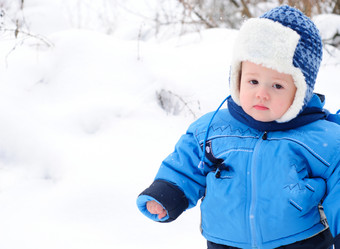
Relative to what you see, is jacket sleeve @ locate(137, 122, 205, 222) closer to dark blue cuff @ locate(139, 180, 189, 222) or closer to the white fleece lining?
dark blue cuff @ locate(139, 180, 189, 222)

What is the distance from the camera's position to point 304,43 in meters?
1.46

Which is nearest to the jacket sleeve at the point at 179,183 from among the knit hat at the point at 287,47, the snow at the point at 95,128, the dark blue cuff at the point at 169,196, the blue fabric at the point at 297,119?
the dark blue cuff at the point at 169,196

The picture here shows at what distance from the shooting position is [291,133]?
1.51 m

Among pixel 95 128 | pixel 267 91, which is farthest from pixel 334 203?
pixel 95 128

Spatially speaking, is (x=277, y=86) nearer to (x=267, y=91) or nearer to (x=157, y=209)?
(x=267, y=91)

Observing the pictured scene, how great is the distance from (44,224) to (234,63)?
1.33m

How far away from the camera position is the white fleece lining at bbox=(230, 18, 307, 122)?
1.42m

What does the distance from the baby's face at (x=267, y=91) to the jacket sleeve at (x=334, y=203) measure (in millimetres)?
267

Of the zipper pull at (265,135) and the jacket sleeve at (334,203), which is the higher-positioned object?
the zipper pull at (265,135)

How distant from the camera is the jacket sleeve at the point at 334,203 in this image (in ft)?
4.50

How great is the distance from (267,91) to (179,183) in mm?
477

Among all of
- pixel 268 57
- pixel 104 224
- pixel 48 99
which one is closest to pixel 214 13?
pixel 48 99

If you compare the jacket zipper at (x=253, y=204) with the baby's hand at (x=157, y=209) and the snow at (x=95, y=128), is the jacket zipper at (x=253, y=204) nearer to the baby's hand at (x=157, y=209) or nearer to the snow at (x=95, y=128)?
the baby's hand at (x=157, y=209)

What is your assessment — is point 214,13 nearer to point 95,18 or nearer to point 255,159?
point 95,18
